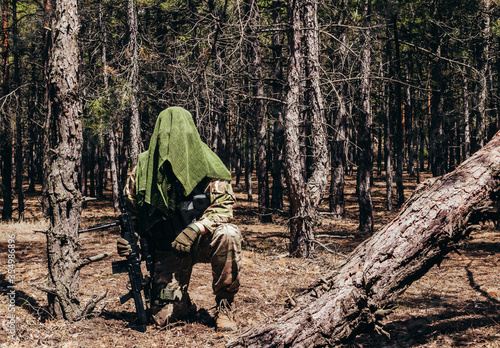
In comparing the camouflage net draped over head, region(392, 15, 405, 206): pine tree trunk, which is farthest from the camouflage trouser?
region(392, 15, 405, 206): pine tree trunk

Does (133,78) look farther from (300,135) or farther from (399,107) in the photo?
(399,107)

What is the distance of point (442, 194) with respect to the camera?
340 centimetres

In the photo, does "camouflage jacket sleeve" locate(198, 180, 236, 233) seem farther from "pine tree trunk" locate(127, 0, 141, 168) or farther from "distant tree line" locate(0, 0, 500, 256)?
"pine tree trunk" locate(127, 0, 141, 168)

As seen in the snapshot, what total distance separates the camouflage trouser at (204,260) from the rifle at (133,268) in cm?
18

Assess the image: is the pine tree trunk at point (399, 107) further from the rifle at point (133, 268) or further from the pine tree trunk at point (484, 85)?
the rifle at point (133, 268)

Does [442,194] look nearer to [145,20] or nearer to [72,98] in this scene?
[72,98]

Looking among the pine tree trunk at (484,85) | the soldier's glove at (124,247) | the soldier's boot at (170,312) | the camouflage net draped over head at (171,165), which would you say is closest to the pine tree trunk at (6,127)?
the camouflage net draped over head at (171,165)

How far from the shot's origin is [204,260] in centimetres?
429

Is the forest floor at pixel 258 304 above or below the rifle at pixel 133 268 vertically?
below

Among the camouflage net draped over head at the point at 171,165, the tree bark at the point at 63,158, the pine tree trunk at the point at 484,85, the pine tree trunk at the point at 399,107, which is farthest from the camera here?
the pine tree trunk at the point at 484,85

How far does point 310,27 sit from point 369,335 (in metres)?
6.09

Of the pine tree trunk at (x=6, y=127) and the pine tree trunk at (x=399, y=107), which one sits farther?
the pine tree trunk at (x=6, y=127)

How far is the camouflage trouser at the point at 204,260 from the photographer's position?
4.00 m

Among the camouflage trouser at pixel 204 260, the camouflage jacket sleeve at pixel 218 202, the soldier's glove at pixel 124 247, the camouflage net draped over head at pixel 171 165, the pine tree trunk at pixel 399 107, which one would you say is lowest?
the camouflage trouser at pixel 204 260
